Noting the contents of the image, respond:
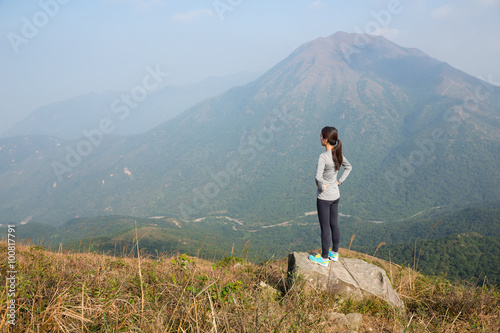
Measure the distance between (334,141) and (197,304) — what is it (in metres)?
3.86

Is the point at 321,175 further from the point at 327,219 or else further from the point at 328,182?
the point at 327,219

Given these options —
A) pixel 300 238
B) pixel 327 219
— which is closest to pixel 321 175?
pixel 327 219

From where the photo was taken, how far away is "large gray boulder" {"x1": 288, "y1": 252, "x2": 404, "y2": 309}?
463 cm

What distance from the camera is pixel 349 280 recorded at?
484cm

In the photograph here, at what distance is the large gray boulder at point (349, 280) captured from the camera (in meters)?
4.63

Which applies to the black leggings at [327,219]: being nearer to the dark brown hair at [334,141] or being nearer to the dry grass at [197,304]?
the dark brown hair at [334,141]

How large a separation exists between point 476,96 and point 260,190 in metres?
180

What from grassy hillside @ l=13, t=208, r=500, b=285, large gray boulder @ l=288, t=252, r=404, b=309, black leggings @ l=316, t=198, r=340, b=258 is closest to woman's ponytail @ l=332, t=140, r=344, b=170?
black leggings @ l=316, t=198, r=340, b=258

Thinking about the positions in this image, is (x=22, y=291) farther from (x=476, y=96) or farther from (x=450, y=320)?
(x=476, y=96)

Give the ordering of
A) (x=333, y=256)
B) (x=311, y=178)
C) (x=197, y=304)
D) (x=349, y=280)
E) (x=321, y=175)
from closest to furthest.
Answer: (x=197, y=304) → (x=349, y=280) → (x=321, y=175) → (x=333, y=256) → (x=311, y=178)

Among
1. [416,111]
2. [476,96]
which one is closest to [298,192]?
[416,111]

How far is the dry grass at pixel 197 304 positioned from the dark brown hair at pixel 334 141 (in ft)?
8.13

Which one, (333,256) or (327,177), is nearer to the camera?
(327,177)

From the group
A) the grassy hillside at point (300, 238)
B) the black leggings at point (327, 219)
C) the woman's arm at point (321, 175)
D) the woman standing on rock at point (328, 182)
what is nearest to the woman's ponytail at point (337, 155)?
the woman standing on rock at point (328, 182)
